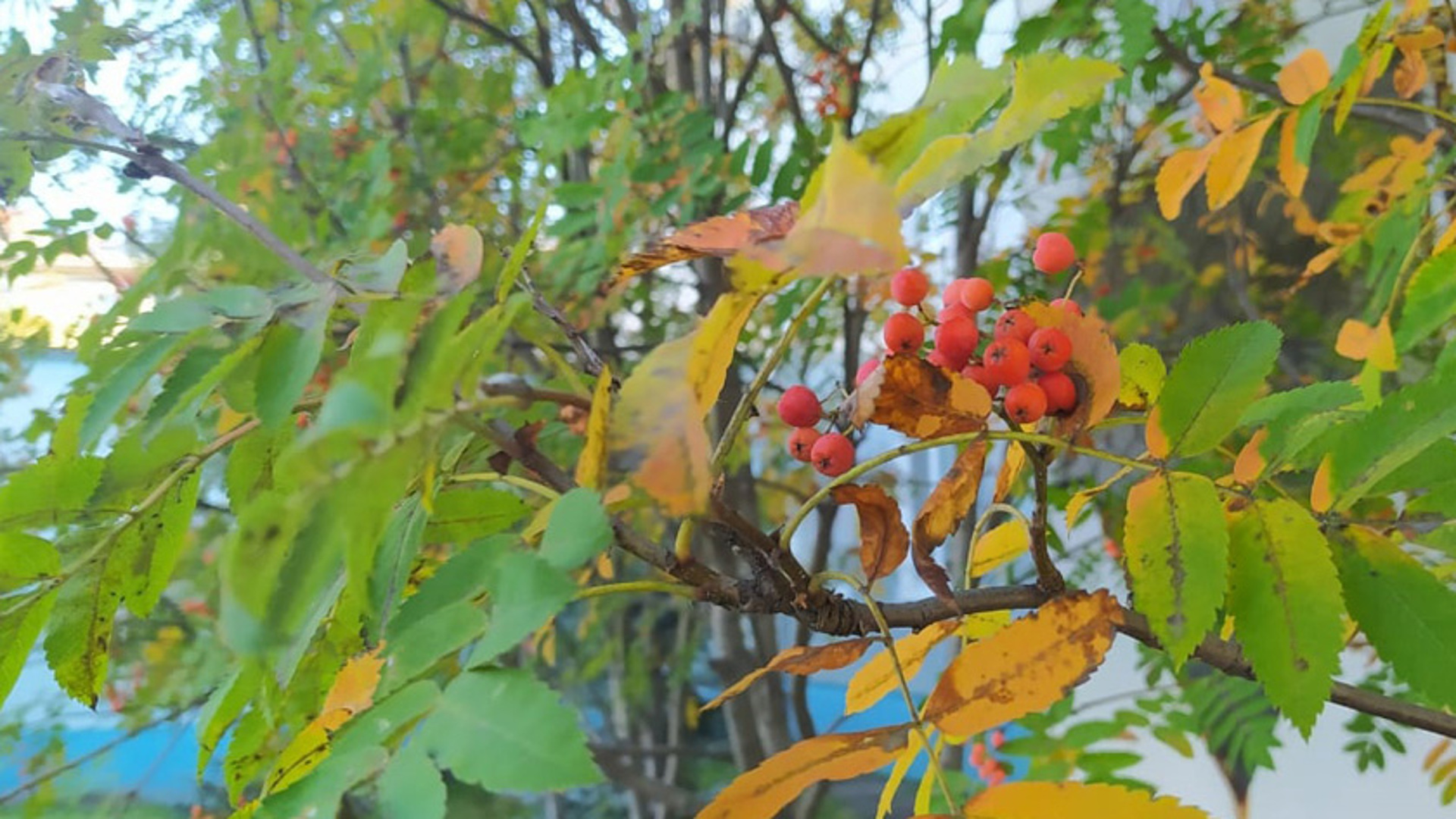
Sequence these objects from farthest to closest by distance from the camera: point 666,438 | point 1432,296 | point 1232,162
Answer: point 1232,162 → point 1432,296 → point 666,438

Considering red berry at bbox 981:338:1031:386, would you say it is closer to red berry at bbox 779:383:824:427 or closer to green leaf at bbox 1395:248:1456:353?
red berry at bbox 779:383:824:427

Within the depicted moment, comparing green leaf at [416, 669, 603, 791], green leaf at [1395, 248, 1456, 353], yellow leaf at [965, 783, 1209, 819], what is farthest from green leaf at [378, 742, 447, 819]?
green leaf at [1395, 248, 1456, 353]

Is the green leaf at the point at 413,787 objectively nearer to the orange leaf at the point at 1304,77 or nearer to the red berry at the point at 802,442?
the red berry at the point at 802,442

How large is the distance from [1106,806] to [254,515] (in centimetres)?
18

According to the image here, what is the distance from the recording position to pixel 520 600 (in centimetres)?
19

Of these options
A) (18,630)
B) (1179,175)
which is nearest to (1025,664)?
(18,630)

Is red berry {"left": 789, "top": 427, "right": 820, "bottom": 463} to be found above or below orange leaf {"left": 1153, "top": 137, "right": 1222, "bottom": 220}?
below

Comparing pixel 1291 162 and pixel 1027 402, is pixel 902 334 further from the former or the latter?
pixel 1291 162

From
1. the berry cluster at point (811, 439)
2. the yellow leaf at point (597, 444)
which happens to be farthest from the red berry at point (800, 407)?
the yellow leaf at point (597, 444)

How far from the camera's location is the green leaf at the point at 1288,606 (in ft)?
0.82

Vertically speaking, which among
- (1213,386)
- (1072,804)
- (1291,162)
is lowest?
(1072,804)

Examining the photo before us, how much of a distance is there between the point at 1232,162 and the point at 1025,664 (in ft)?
1.21

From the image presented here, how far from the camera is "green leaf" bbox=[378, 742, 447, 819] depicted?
178mm

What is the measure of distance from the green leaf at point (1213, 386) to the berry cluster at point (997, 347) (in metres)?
0.04
